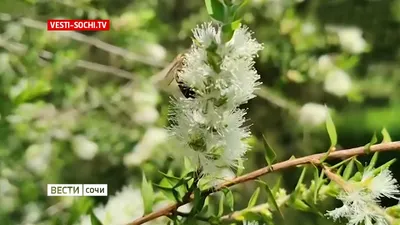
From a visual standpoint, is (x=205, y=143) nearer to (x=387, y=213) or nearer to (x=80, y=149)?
(x=387, y=213)

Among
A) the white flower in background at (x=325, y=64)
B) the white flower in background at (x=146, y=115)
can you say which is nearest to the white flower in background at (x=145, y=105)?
the white flower in background at (x=146, y=115)

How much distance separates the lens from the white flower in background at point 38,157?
89cm

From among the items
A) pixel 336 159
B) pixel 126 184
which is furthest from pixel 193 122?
pixel 126 184

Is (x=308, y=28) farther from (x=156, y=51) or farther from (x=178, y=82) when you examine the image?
(x=178, y=82)

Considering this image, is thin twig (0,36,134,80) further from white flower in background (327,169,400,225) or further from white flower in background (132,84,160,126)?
white flower in background (327,169,400,225)

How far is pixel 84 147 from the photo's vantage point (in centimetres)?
94

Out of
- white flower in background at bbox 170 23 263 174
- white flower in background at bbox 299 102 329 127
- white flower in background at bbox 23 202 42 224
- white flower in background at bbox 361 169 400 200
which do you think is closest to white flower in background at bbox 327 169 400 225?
white flower in background at bbox 361 169 400 200

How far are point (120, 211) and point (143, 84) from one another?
259mm

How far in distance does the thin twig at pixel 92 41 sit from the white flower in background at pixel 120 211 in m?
0.22

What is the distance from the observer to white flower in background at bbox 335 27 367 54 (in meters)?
0.94

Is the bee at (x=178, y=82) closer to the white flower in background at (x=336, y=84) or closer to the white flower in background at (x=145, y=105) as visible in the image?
the white flower in background at (x=145, y=105)

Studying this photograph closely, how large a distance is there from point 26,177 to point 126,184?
0.45 feet

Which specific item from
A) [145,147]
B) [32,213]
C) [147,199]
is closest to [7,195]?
[32,213]

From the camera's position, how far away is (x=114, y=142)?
3.11ft
